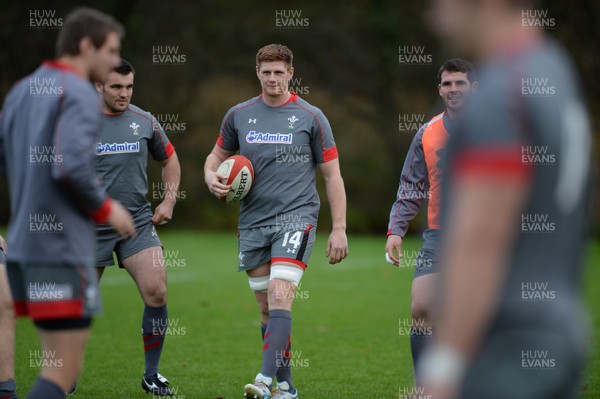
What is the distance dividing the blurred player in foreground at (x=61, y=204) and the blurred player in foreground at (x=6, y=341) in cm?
152

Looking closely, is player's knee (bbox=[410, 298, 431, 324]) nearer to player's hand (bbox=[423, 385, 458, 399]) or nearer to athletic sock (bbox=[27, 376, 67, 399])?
athletic sock (bbox=[27, 376, 67, 399])

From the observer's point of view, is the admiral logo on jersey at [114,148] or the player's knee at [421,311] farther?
the admiral logo on jersey at [114,148]

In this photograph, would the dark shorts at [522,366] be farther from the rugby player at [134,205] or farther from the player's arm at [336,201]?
the rugby player at [134,205]

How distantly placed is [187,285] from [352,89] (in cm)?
1529

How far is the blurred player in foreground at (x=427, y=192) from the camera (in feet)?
18.6

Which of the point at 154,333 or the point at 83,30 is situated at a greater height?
the point at 83,30

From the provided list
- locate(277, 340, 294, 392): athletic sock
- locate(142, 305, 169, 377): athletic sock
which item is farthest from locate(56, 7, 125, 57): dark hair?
locate(142, 305, 169, 377): athletic sock

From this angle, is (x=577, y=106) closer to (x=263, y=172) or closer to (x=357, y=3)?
(x=263, y=172)

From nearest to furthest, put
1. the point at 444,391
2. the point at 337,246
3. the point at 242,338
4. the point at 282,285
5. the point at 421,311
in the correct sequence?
1. the point at 444,391
2. the point at 421,311
3. the point at 282,285
4. the point at 337,246
5. the point at 242,338

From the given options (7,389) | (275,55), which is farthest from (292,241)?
(7,389)

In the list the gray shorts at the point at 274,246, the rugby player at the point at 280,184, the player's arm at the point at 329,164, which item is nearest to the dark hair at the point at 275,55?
the rugby player at the point at 280,184

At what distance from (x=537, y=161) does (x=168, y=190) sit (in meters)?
4.93

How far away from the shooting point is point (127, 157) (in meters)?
6.47

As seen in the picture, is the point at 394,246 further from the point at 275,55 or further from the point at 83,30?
the point at 83,30
